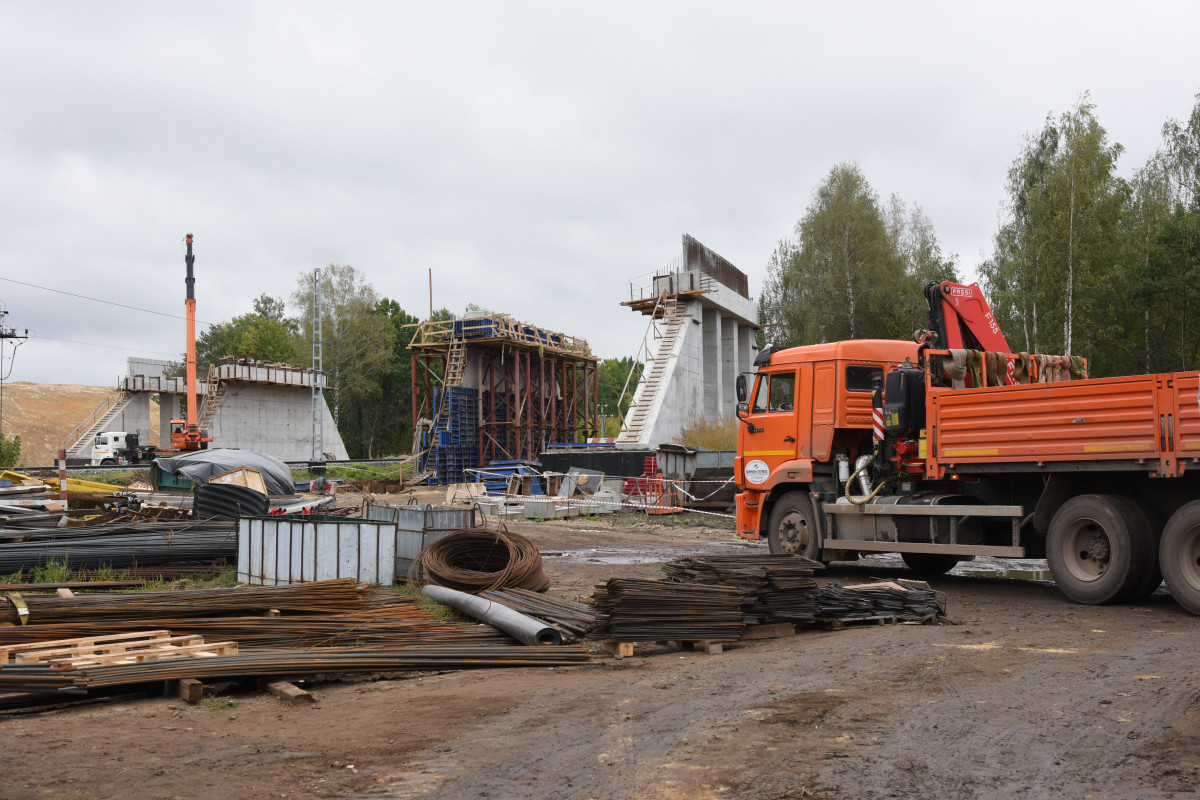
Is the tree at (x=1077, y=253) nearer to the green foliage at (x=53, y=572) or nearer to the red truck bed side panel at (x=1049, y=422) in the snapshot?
the red truck bed side panel at (x=1049, y=422)

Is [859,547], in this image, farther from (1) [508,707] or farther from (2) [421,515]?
(1) [508,707]

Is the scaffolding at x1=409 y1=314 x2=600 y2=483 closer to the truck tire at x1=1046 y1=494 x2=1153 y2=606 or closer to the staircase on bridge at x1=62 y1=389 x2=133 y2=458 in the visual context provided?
the staircase on bridge at x1=62 y1=389 x2=133 y2=458

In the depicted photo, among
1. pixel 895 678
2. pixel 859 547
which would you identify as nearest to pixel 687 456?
pixel 859 547

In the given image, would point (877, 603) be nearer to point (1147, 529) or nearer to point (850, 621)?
point (850, 621)

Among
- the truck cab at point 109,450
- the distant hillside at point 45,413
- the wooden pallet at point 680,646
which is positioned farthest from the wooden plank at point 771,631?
the distant hillside at point 45,413

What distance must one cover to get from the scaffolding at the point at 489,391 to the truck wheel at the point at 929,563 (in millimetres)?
32744

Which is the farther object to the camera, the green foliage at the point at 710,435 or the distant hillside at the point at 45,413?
the distant hillside at the point at 45,413

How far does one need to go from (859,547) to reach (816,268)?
3869 cm

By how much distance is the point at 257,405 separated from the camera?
179 feet

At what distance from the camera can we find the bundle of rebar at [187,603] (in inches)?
311

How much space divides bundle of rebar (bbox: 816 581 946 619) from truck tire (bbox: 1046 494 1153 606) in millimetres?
1378

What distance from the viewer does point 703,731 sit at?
5242 mm

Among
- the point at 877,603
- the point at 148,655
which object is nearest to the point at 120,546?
the point at 148,655

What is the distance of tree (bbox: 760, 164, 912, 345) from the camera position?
4716 centimetres
